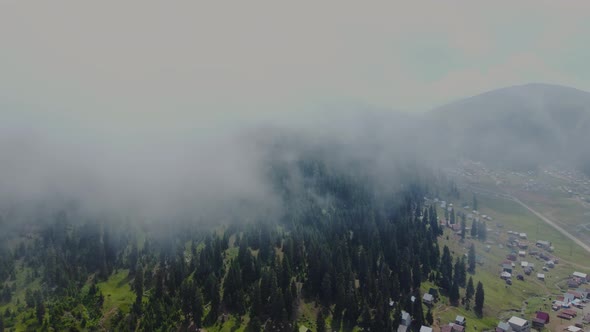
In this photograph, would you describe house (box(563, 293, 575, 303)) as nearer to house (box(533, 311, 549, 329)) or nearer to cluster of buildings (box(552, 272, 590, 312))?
cluster of buildings (box(552, 272, 590, 312))

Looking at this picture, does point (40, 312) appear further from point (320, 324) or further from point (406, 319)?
point (406, 319)

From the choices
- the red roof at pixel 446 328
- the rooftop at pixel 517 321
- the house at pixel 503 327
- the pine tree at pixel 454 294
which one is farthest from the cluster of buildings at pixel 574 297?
the red roof at pixel 446 328

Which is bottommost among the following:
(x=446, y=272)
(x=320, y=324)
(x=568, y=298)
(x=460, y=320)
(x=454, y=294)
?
(x=568, y=298)

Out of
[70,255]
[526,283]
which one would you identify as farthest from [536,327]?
[70,255]

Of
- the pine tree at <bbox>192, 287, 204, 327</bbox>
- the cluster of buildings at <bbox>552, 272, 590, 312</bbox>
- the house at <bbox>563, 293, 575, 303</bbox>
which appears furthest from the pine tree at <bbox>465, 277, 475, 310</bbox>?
the pine tree at <bbox>192, 287, 204, 327</bbox>

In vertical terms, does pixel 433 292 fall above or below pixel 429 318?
below

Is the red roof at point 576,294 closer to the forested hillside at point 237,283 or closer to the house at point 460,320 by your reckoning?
the forested hillside at point 237,283

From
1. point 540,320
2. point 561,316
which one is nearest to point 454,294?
point 540,320

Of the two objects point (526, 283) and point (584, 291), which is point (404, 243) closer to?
point (526, 283)
